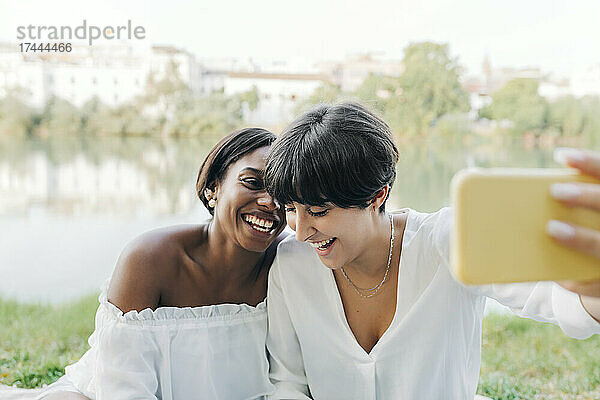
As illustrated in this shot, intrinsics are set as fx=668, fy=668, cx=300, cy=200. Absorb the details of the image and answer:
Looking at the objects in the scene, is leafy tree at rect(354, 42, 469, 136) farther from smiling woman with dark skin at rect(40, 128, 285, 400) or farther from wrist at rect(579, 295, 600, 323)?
wrist at rect(579, 295, 600, 323)

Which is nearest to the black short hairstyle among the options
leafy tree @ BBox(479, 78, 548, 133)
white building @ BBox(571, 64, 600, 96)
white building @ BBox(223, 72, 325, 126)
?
white building @ BBox(223, 72, 325, 126)

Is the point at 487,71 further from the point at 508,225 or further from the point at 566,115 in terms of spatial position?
the point at 508,225

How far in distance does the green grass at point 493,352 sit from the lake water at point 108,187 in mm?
372

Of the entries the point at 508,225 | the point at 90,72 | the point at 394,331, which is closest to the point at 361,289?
the point at 394,331

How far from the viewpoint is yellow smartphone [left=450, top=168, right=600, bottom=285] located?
2.21 ft

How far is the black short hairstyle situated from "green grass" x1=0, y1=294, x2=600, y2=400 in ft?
5.70

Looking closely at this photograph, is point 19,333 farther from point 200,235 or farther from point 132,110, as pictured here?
point 200,235

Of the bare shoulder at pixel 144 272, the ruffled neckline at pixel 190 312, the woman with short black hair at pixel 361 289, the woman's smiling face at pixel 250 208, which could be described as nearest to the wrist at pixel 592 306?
the woman with short black hair at pixel 361 289

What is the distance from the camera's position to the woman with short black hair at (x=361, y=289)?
138cm

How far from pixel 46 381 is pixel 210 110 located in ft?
7.05

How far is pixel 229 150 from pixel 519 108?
3183 mm

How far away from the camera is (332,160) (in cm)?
136

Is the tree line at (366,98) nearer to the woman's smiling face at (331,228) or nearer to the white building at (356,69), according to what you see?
the white building at (356,69)

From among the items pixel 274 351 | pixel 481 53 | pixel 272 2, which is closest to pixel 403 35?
pixel 481 53
